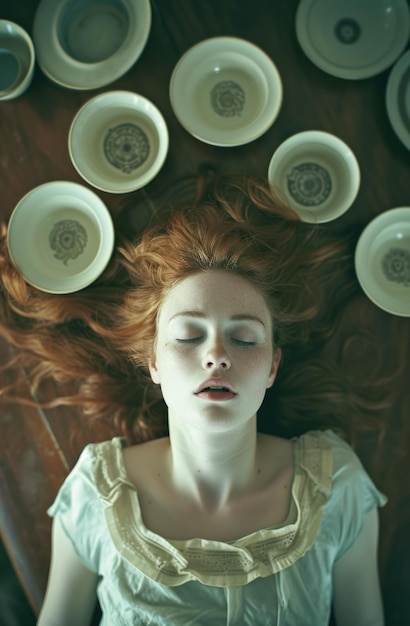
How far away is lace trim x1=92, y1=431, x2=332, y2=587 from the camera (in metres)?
1.78

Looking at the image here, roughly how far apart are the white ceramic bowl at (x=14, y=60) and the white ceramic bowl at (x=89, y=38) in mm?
44

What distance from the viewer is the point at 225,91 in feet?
7.47

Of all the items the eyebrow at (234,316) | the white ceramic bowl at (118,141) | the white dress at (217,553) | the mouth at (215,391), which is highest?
the white ceramic bowl at (118,141)

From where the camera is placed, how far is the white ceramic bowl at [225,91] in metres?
2.19

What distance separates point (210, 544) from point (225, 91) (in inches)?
68.4

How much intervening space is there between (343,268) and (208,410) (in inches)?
37.0

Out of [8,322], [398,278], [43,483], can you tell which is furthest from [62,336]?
[398,278]

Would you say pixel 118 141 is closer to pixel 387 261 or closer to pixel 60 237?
pixel 60 237

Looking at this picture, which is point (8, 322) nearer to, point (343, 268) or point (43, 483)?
point (43, 483)

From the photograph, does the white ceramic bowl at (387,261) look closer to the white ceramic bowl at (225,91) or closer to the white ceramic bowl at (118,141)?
the white ceramic bowl at (225,91)

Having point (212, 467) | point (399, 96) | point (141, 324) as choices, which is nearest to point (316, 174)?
point (399, 96)

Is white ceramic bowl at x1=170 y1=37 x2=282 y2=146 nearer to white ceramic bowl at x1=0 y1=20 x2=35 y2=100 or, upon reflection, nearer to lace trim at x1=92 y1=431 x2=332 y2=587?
white ceramic bowl at x1=0 y1=20 x2=35 y2=100

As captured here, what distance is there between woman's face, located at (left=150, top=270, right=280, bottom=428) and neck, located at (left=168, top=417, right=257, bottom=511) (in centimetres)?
11

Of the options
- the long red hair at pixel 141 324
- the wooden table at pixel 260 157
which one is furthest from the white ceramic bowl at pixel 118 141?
the long red hair at pixel 141 324
